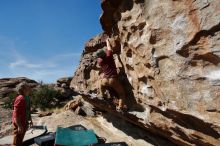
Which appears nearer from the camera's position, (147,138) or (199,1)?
(199,1)

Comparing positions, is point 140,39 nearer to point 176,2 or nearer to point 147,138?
point 176,2

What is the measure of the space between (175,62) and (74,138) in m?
3.83

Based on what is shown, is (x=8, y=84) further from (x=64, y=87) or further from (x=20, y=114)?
(x=20, y=114)

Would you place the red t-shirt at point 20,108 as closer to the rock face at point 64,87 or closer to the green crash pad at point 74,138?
the green crash pad at point 74,138

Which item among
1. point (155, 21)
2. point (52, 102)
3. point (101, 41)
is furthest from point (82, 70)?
point (52, 102)

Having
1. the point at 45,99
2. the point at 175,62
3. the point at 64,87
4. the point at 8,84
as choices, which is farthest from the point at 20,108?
the point at 8,84

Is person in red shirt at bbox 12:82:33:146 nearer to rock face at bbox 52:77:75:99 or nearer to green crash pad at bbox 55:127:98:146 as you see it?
green crash pad at bbox 55:127:98:146

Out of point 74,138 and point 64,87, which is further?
point 64,87

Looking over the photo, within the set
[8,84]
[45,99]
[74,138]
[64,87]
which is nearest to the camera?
[74,138]

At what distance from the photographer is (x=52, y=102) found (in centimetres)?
2092

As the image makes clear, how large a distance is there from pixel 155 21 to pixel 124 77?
9.52 ft

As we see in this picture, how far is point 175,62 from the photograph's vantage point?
4914 millimetres

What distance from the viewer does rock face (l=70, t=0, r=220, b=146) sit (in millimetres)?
4316

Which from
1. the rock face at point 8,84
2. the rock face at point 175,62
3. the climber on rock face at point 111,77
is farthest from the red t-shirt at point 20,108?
the rock face at point 8,84
